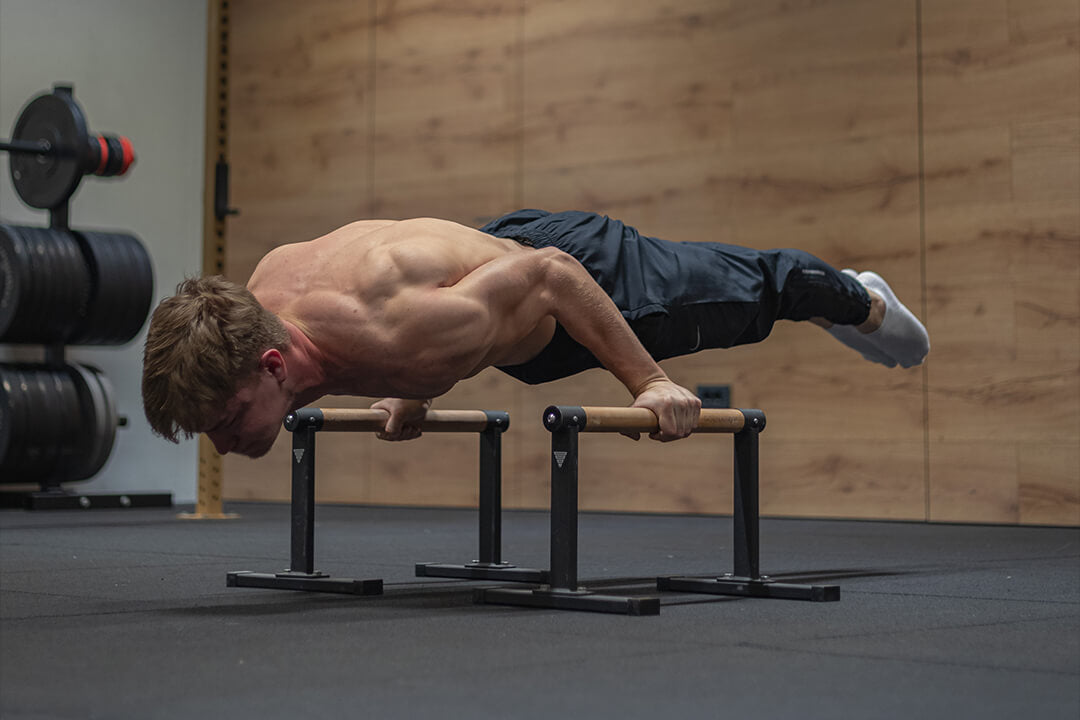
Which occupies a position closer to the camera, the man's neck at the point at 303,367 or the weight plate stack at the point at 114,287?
the man's neck at the point at 303,367

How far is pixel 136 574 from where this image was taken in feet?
9.05

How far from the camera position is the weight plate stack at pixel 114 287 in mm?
5012

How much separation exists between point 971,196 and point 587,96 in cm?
168

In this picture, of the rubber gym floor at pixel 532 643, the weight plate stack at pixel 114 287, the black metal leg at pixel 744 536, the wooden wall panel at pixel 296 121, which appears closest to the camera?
the rubber gym floor at pixel 532 643

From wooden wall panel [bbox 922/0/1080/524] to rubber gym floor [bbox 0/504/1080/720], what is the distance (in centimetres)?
115

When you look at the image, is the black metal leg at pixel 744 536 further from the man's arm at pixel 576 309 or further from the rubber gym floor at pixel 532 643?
the man's arm at pixel 576 309

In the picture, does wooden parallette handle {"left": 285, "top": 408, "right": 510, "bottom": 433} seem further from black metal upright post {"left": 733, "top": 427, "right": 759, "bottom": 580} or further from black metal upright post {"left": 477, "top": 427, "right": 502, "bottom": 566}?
black metal upright post {"left": 733, "top": 427, "right": 759, "bottom": 580}

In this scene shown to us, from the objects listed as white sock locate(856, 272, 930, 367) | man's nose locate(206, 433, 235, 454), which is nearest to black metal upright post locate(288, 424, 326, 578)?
man's nose locate(206, 433, 235, 454)

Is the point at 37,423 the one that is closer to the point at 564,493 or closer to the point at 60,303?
the point at 60,303

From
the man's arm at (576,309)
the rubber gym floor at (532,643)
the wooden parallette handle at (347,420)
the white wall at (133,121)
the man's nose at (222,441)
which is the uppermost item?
the white wall at (133,121)

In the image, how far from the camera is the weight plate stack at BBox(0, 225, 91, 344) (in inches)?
189

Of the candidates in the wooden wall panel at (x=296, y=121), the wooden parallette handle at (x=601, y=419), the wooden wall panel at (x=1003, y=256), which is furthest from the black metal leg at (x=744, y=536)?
the wooden wall panel at (x=296, y=121)

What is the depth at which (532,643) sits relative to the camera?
1749mm

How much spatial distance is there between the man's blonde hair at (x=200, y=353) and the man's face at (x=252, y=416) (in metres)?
0.02
